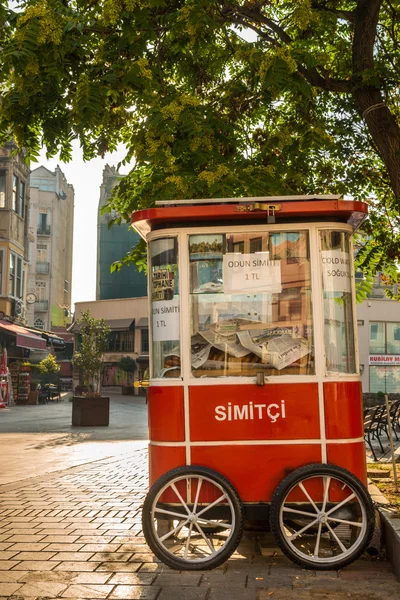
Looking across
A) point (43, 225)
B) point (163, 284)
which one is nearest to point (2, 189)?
point (43, 225)

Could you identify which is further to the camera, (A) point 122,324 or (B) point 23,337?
(A) point 122,324

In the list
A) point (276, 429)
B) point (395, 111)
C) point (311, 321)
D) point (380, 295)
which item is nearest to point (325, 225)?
point (311, 321)

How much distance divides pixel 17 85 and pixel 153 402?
12.2ft

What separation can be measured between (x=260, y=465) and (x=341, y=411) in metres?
0.69

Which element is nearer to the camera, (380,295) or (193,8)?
(193,8)

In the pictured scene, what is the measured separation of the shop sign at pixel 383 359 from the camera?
51188 millimetres

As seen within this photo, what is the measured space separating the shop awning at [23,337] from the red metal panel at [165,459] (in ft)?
89.8

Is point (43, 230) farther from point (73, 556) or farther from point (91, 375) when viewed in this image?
point (73, 556)

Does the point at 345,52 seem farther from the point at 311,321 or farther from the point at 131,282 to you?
the point at 131,282

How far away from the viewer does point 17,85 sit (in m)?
7.94

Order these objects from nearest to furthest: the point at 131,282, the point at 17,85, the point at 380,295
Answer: the point at 17,85 < the point at 380,295 < the point at 131,282

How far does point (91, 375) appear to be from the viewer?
24297 millimetres

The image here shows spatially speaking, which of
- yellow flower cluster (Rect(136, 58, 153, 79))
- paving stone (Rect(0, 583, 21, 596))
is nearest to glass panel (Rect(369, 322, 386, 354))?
yellow flower cluster (Rect(136, 58, 153, 79))

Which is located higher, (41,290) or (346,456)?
(41,290)
